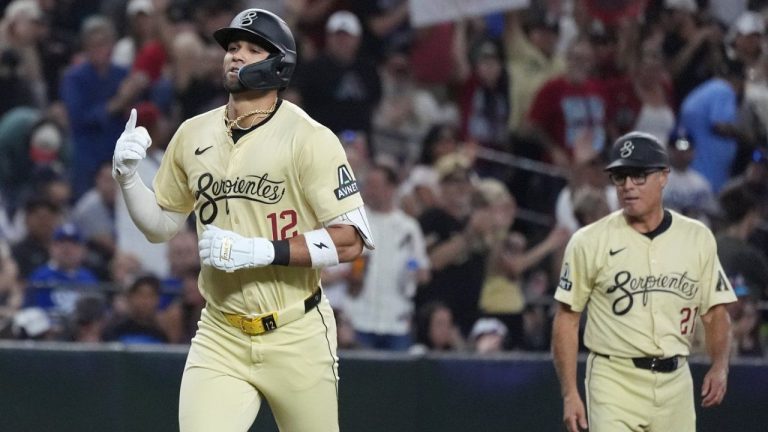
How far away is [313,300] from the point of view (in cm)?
581

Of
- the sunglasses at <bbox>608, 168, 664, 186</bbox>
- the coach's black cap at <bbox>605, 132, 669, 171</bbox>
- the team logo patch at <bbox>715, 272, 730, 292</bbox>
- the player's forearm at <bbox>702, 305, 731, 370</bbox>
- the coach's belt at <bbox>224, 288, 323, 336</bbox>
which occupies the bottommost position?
the player's forearm at <bbox>702, 305, 731, 370</bbox>

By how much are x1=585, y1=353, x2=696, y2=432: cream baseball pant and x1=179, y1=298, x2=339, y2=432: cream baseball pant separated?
1.44 metres

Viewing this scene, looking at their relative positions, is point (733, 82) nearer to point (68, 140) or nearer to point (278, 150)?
point (68, 140)

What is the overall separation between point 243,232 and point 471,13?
5.92 metres

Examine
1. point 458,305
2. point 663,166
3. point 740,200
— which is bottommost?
point 458,305

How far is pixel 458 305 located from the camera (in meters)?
10.3

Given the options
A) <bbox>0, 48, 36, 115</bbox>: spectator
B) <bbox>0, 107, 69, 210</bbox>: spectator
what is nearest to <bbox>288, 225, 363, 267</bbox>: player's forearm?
<bbox>0, 107, 69, 210</bbox>: spectator

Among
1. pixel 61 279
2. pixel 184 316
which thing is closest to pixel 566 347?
pixel 184 316

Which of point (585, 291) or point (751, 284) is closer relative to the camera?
point (585, 291)

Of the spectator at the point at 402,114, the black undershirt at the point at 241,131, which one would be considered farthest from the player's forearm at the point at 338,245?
the spectator at the point at 402,114

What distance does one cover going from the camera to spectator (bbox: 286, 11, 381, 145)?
11.7m

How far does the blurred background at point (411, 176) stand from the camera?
8430mm

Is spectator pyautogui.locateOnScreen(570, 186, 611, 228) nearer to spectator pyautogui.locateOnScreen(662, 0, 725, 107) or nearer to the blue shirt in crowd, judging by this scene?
the blue shirt in crowd

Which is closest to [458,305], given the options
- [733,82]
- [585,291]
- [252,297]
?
[733,82]
